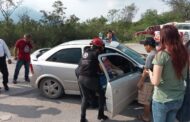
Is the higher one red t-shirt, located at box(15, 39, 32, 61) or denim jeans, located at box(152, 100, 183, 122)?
red t-shirt, located at box(15, 39, 32, 61)

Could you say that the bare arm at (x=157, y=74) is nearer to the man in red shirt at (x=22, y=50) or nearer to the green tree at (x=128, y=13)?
the man in red shirt at (x=22, y=50)

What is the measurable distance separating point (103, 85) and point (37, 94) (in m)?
2.69

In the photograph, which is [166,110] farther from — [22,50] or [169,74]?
[22,50]

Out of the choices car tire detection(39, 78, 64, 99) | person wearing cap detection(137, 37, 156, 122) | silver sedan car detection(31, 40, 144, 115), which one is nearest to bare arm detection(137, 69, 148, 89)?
person wearing cap detection(137, 37, 156, 122)

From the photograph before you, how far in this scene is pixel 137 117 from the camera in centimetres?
636

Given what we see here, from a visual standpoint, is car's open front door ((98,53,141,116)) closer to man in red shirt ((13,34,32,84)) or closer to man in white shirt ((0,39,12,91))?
man in white shirt ((0,39,12,91))

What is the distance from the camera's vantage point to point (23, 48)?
9.54m

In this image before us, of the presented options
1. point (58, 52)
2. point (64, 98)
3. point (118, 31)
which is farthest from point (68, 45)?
point (118, 31)

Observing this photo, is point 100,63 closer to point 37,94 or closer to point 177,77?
point 177,77

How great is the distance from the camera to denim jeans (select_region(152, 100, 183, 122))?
356 cm

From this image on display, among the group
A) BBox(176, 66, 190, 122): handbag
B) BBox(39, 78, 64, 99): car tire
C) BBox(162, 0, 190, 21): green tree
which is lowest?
BBox(39, 78, 64, 99): car tire

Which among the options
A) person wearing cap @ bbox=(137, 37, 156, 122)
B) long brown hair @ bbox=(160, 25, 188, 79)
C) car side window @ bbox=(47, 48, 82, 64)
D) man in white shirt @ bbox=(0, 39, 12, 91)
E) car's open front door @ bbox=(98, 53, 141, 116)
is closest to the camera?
long brown hair @ bbox=(160, 25, 188, 79)

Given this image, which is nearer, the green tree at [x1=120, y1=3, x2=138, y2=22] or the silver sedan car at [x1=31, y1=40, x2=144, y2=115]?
the silver sedan car at [x1=31, y1=40, x2=144, y2=115]

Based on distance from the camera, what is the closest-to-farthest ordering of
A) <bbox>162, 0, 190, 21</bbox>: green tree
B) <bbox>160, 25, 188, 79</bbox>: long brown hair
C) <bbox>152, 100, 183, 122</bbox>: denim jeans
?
<bbox>160, 25, 188, 79</bbox>: long brown hair
<bbox>152, 100, 183, 122</bbox>: denim jeans
<bbox>162, 0, 190, 21</bbox>: green tree
